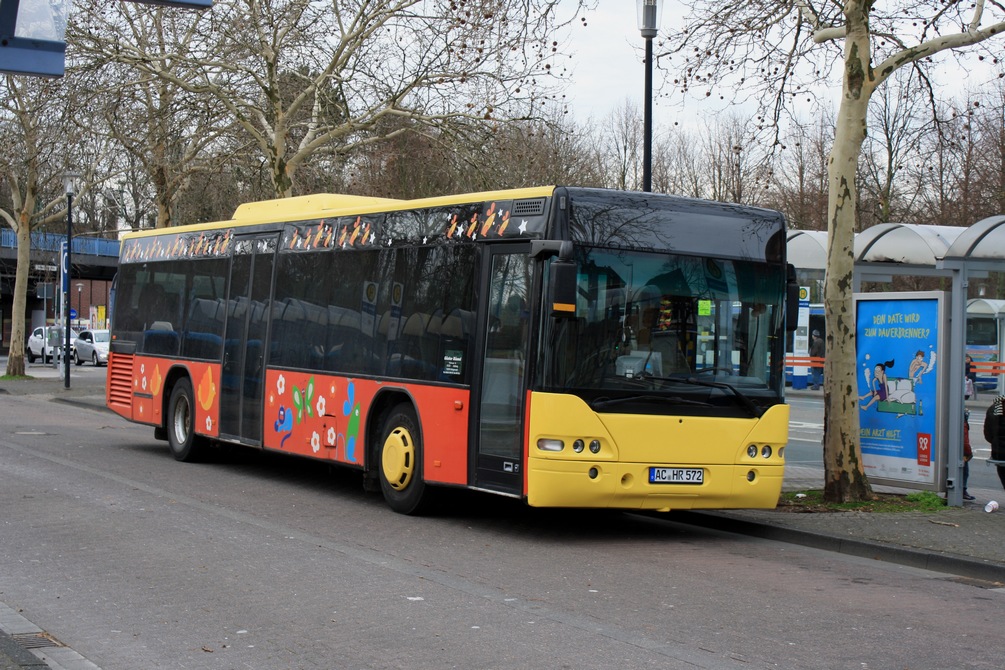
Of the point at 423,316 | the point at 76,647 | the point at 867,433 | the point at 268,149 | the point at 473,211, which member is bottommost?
the point at 76,647

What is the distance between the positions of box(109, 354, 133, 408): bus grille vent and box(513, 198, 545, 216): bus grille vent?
9.98 metres

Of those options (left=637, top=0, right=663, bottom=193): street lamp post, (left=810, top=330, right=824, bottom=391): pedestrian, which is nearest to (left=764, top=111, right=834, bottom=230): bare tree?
(left=810, top=330, right=824, bottom=391): pedestrian

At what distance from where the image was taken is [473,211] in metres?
11.8

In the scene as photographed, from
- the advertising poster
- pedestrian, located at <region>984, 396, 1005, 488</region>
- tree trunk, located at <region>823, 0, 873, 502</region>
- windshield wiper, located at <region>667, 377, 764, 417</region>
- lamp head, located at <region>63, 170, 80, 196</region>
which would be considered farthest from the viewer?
lamp head, located at <region>63, 170, 80, 196</region>

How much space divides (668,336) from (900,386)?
4077 mm

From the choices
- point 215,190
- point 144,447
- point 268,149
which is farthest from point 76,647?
point 215,190

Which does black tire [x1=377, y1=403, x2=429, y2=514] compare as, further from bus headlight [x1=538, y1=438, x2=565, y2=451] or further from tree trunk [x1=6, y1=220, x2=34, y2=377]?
tree trunk [x1=6, y1=220, x2=34, y2=377]

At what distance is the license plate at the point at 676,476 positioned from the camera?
10.9 metres

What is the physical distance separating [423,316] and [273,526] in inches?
98.2

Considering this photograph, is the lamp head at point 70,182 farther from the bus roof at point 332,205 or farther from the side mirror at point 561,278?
the side mirror at point 561,278

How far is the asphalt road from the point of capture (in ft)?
22.8

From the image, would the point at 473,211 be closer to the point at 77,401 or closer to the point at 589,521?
the point at 589,521

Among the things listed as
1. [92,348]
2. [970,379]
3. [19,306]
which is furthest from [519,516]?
[92,348]

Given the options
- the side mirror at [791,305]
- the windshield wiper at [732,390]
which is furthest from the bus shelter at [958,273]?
the windshield wiper at [732,390]
